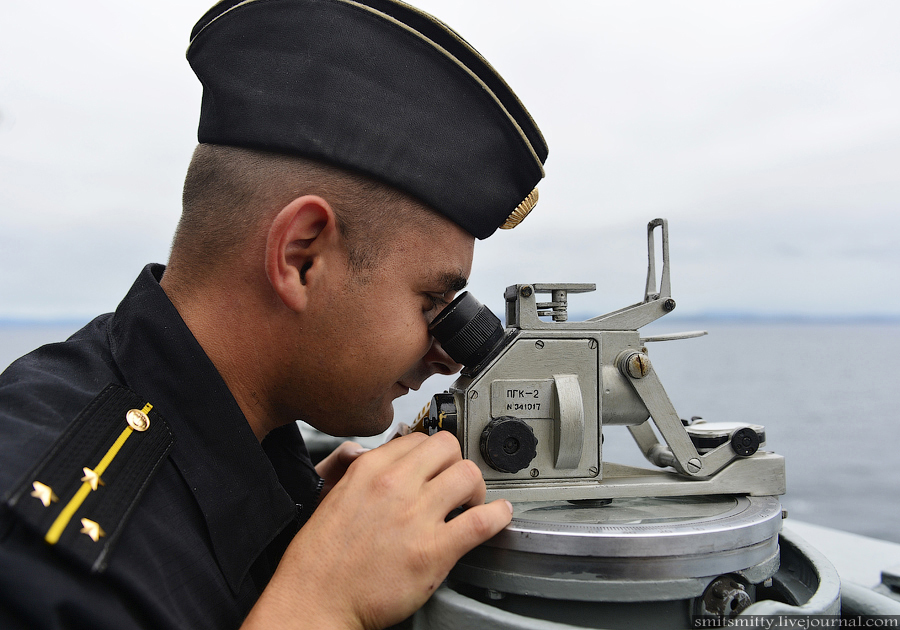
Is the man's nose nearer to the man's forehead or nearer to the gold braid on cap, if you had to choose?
the man's forehead

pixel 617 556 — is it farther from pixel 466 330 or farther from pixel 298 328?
pixel 298 328

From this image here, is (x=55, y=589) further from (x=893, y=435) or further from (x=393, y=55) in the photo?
(x=893, y=435)

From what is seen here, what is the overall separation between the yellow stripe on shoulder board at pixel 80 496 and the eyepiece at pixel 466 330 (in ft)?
1.95

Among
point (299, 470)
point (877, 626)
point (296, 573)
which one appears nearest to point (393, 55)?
point (296, 573)

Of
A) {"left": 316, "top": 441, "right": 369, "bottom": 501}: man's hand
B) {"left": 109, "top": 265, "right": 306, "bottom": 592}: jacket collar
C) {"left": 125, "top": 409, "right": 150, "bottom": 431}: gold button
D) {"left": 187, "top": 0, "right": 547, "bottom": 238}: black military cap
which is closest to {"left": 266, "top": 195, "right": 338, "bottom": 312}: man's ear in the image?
{"left": 187, "top": 0, "right": 547, "bottom": 238}: black military cap

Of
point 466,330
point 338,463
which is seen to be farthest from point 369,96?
point 338,463

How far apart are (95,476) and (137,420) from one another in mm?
165

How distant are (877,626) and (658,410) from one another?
0.66 metres

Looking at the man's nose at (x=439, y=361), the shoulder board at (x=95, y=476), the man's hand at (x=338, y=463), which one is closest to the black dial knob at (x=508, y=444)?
the man's nose at (x=439, y=361)

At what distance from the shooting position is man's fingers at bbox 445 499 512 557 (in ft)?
3.37

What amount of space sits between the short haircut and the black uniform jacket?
0.15m

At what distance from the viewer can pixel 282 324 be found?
4.06 ft

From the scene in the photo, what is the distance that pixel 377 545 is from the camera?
38.6 inches

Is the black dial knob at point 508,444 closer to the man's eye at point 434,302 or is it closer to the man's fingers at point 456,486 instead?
the man's fingers at point 456,486
